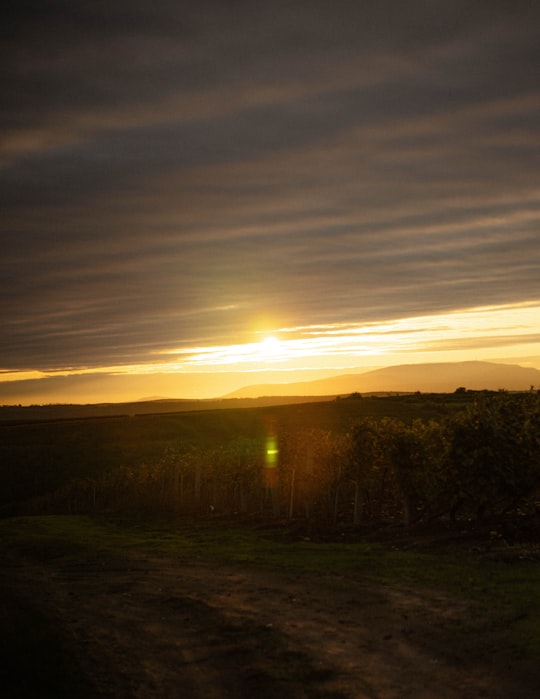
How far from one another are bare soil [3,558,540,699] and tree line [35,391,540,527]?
10.3 metres

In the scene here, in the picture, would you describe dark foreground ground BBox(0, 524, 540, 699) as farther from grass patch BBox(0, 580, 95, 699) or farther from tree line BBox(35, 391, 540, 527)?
tree line BBox(35, 391, 540, 527)

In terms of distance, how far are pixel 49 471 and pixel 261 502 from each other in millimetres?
46675

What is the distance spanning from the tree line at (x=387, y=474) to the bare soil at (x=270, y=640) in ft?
33.6

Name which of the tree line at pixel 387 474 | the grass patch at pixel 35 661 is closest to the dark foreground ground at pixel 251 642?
the grass patch at pixel 35 661

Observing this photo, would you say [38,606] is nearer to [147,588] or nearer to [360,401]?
[147,588]

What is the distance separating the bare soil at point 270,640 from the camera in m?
12.5

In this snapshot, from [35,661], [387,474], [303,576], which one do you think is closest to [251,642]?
[35,661]

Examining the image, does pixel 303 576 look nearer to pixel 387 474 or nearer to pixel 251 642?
pixel 251 642

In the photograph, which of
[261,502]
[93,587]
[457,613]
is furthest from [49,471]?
[457,613]

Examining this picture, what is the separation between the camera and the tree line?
2869 cm

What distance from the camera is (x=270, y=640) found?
1531 centimetres

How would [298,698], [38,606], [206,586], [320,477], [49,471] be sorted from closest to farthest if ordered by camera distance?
[298,698]
[38,606]
[206,586]
[320,477]
[49,471]

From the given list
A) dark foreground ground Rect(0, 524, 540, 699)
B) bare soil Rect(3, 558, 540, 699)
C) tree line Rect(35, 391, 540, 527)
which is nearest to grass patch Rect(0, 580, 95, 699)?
dark foreground ground Rect(0, 524, 540, 699)

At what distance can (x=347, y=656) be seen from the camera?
1398cm
